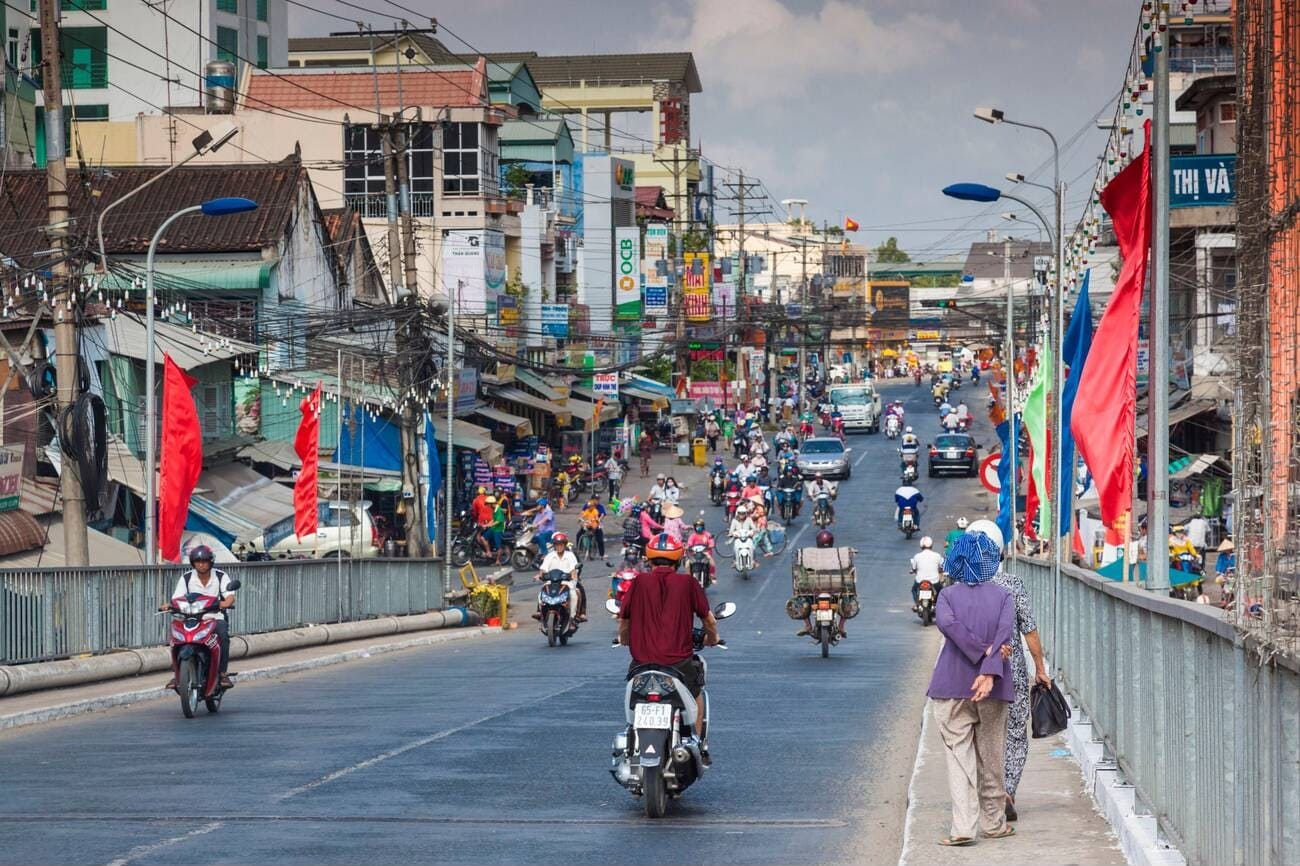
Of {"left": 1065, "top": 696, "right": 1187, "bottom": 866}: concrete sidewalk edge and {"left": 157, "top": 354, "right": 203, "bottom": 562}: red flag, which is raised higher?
{"left": 157, "top": 354, "right": 203, "bottom": 562}: red flag

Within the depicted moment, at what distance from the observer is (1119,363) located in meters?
13.5

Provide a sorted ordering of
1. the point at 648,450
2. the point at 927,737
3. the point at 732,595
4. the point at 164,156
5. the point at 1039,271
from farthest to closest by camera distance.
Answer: the point at 648,450 → the point at 164,156 → the point at 1039,271 → the point at 732,595 → the point at 927,737

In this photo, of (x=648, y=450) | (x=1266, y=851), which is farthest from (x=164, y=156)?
(x=1266, y=851)

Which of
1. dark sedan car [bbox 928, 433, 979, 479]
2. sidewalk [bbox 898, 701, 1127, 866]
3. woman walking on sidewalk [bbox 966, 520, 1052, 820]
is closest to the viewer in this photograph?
sidewalk [bbox 898, 701, 1127, 866]

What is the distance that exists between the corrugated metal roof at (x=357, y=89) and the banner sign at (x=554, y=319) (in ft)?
25.4

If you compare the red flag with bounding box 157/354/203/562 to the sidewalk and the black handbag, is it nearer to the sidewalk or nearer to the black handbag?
the sidewalk

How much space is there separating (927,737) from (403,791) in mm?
4822

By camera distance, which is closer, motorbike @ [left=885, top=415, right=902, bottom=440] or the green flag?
the green flag

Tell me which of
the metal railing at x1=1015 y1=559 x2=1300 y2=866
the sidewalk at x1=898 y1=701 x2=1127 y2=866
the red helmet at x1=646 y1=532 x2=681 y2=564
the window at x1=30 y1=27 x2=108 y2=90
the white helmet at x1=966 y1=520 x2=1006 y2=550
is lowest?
the sidewalk at x1=898 y1=701 x2=1127 y2=866

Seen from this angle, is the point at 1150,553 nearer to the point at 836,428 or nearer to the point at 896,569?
the point at 896,569

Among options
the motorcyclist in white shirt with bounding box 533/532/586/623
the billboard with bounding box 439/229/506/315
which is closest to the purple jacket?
the motorcyclist in white shirt with bounding box 533/532/586/623

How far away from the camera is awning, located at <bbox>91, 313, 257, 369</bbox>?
122 feet

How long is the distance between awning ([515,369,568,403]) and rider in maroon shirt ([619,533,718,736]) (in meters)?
56.7

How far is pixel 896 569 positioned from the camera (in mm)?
48000
